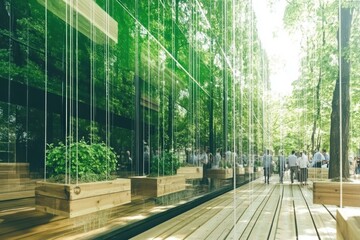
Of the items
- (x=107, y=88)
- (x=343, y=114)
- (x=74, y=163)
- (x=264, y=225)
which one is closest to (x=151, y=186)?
(x=264, y=225)

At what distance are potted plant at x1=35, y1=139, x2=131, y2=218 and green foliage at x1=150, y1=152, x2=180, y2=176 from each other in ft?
5.41

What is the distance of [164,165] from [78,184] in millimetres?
2677

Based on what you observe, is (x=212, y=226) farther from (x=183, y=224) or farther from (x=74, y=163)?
(x=74, y=163)

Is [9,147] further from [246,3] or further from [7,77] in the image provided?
[246,3]

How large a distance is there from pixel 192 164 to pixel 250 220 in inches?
102

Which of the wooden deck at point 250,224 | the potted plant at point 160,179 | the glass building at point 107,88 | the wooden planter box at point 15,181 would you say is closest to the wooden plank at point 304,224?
the wooden deck at point 250,224

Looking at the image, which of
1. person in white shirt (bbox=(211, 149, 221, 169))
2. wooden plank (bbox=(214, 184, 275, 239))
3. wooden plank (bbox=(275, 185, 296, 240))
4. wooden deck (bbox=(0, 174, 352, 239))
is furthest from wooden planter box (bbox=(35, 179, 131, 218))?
person in white shirt (bbox=(211, 149, 221, 169))

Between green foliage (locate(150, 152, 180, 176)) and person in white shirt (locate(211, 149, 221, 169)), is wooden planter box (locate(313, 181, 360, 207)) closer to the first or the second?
green foliage (locate(150, 152, 180, 176))

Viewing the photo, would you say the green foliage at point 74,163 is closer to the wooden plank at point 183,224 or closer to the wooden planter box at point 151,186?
the wooden plank at point 183,224

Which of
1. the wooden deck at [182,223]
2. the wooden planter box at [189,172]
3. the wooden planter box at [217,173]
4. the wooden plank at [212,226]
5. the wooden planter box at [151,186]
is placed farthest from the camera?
the wooden planter box at [217,173]

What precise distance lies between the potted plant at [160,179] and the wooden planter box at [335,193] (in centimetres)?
199

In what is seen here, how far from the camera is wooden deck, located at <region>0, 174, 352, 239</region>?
4359 mm

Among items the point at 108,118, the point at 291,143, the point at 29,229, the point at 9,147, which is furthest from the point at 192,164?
the point at 291,143

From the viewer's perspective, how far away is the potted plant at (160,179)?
514 cm
